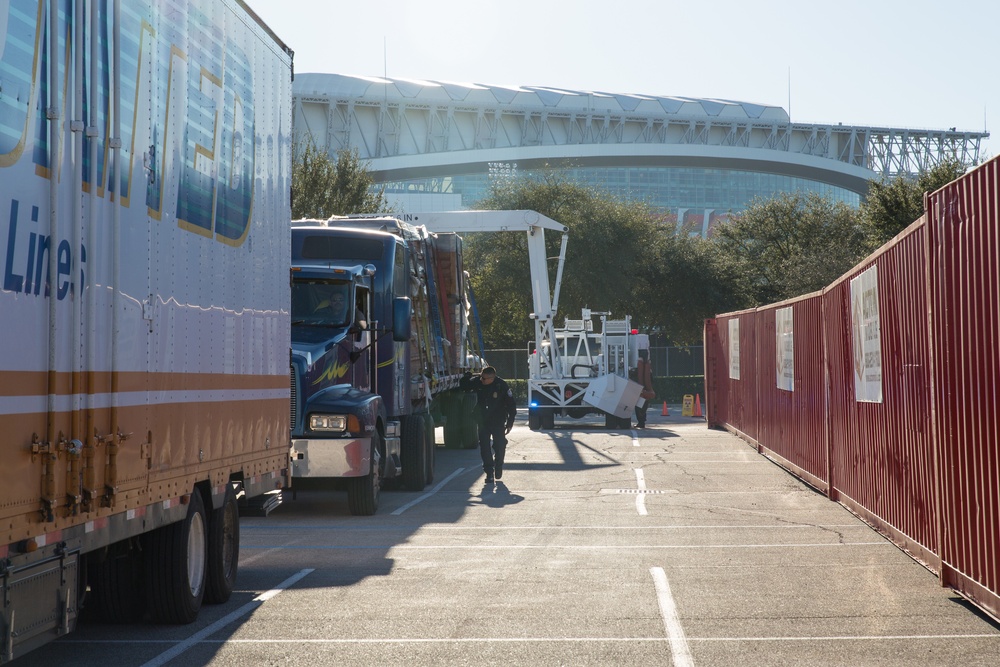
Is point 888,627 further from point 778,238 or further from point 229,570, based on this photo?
point 778,238

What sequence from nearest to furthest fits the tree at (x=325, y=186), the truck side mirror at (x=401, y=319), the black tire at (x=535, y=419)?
the truck side mirror at (x=401, y=319), the black tire at (x=535, y=419), the tree at (x=325, y=186)

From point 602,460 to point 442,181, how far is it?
8445cm

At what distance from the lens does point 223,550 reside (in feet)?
30.2

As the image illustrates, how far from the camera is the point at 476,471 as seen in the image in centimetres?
2106

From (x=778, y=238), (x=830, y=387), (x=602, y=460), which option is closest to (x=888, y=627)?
(x=830, y=387)

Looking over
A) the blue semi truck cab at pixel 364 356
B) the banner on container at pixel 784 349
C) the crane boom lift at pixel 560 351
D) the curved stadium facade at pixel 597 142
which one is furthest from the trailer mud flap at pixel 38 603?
the curved stadium facade at pixel 597 142

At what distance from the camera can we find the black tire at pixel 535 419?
106ft

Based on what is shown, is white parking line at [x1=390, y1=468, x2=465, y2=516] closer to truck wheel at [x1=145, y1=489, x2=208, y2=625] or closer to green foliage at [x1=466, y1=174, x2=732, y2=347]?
truck wheel at [x1=145, y1=489, x2=208, y2=625]

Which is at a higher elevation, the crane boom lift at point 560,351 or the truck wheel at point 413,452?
the crane boom lift at point 560,351

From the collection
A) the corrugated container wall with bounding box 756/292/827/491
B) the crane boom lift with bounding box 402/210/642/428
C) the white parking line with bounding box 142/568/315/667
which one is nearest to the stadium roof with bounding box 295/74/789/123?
the crane boom lift with bounding box 402/210/642/428

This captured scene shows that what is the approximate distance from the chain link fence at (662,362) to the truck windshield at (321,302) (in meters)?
41.0

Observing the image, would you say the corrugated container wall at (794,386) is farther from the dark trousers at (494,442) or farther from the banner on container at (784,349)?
the dark trousers at (494,442)

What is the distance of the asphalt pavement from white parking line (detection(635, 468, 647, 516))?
0.10 m

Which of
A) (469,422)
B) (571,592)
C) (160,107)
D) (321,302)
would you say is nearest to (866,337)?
→ (571,592)
